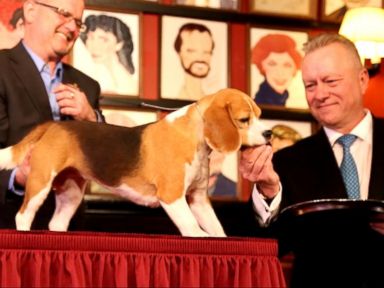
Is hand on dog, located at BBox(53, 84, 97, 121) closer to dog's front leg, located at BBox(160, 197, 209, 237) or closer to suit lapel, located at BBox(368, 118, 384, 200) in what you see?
dog's front leg, located at BBox(160, 197, 209, 237)

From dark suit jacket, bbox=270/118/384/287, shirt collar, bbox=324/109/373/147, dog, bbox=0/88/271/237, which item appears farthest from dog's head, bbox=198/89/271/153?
shirt collar, bbox=324/109/373/147

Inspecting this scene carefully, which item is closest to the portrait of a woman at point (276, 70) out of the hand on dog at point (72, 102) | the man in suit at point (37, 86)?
the man in suit at point (37, 86)

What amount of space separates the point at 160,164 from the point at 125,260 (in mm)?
207

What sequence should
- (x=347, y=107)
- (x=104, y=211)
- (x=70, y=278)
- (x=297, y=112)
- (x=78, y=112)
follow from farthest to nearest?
(x=297, y=112)
(x=104, y=211)
(x=347, y=107)
(x=78, y=112)
(x=70, y=278)

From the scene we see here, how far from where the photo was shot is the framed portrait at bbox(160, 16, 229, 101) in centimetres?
314

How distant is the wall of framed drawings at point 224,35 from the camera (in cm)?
309

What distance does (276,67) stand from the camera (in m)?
3.32

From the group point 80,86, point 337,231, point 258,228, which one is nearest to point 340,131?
point 258,228

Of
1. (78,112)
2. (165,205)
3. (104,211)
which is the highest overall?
(78,112)

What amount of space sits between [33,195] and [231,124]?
0.42m

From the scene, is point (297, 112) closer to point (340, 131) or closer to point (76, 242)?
point (340, 131)

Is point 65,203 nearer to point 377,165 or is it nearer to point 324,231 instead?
point 324,231

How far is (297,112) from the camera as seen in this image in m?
3.32

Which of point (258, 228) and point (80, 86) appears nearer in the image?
point (80, 86)
